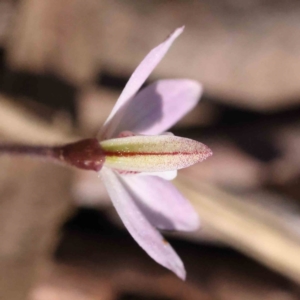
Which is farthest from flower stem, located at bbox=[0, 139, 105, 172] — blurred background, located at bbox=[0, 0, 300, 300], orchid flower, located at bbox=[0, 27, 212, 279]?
blurred background, located at bbox=[0, 0, 300, 300]

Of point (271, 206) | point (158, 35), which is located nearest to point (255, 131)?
point (271, 206)

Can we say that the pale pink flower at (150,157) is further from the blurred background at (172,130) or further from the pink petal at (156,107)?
the blurred background at (172,130)

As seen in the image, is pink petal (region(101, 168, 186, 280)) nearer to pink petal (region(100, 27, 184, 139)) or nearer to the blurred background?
pink petal (region(100, 27, 184, 139))

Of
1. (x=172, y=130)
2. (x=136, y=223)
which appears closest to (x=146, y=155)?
(x=136, y=223)

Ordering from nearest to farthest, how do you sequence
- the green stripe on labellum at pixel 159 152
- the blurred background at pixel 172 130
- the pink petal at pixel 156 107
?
1. the green stripe on labellum at pixel 159 152
2. the pink petal at pixel 156 107
3. the blurred background at pixel 172 130

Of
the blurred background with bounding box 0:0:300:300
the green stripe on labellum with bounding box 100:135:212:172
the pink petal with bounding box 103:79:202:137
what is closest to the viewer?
the green stripe on labellum with bounding box 100:135:212:172

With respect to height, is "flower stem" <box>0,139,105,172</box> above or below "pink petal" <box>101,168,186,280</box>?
above

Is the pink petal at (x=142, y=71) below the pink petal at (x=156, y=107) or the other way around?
the other way around

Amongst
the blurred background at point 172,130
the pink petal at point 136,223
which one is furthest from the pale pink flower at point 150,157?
the blurred background at point 172,130
